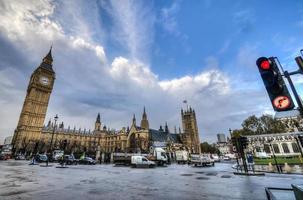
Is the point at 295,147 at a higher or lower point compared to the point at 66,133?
lower

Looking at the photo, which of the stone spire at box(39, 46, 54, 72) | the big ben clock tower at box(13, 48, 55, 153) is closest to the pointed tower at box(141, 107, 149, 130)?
the big ben clock tower at box(13, 48, 55, 153)

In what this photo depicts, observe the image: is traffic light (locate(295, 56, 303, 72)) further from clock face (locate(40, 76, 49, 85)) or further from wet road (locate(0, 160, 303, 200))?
clock face (locate(40, 76, 49, 85))

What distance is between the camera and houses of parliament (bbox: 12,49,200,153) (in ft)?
306

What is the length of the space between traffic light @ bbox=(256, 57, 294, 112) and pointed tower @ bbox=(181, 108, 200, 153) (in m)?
109

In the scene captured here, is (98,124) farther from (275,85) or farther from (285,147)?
(275,85)

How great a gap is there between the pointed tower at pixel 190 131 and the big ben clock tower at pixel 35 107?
92.6 m

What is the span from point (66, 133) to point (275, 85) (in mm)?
142651

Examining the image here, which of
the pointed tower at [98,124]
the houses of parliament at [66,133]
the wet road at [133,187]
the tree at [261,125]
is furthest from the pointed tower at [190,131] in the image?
the wet road at [133,187]

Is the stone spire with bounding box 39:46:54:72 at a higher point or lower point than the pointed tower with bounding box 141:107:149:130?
higher

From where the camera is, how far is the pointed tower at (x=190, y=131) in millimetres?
109375

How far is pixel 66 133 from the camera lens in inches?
4975

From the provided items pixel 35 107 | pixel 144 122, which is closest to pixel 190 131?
A: pixel 144 122

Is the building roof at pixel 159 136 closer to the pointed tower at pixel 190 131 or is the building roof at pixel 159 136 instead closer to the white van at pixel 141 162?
the pointed tower at pixel 190 131

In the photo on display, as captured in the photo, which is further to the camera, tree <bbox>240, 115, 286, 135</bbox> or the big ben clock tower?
the big ben clock tower
